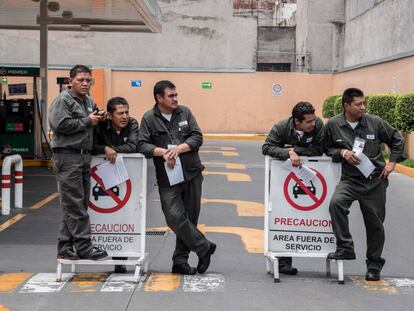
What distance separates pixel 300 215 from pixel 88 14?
51.3 feet

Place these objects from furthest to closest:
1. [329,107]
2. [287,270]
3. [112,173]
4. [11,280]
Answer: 1. [329,107]
2. [287,270]
3. [112,173]
4. [11,280]

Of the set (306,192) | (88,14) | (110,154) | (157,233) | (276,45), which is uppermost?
(276,45)

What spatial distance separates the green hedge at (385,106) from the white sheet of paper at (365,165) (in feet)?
47.9

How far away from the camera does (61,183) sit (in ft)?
25.8

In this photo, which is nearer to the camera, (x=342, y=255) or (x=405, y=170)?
(x=342, y=255)

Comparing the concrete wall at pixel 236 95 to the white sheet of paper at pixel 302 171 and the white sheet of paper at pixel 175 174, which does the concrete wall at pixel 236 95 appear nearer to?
the white sheet of paper at pixel 302 171

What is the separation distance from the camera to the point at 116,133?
27.2 feet

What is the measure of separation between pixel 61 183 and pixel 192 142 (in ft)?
4.63

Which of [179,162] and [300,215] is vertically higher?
[179,162]

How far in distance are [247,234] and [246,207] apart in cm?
287

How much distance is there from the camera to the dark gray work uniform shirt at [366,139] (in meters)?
8.17

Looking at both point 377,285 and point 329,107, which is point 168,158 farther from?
point 329,107

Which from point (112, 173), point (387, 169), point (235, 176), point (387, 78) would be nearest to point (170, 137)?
point (112, 173)

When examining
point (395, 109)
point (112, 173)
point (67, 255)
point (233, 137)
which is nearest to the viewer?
point (67, 255)
